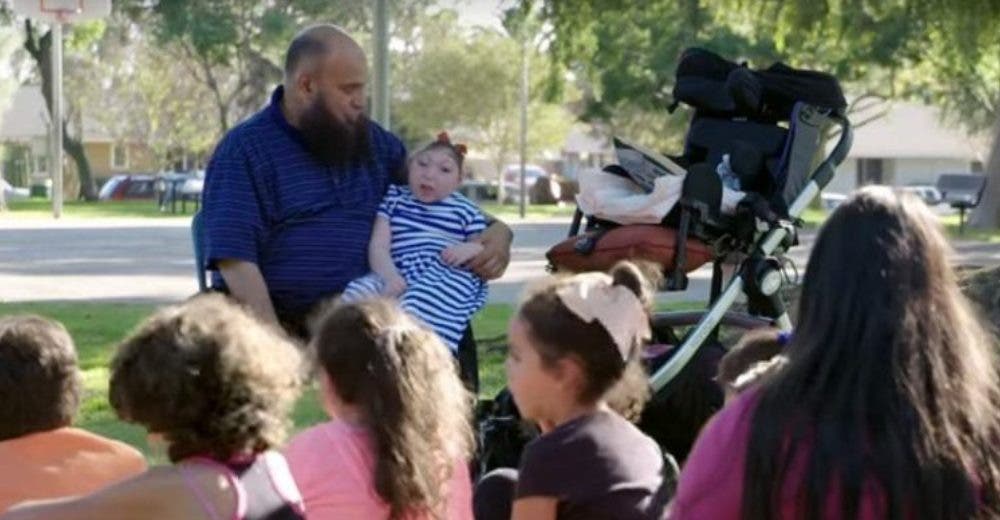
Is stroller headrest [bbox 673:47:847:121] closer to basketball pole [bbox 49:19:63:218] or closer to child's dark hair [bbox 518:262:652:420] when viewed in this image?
child's dark hair [bbox 518:262:652:420]

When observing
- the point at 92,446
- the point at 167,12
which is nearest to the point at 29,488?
the point at 92,446

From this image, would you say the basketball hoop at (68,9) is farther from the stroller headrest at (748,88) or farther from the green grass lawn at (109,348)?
the stroller headrest at (748,88)

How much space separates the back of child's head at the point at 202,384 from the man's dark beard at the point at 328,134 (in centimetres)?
259

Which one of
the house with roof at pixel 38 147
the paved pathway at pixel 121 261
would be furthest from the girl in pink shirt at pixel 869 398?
the house with roof at pixel 38 147

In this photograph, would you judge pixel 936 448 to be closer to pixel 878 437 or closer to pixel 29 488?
pixel 878 437

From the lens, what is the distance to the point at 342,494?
4875 millimetres

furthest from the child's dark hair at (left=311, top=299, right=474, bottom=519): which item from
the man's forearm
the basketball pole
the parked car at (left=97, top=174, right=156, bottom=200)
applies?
the parked car at (left=97, top=174, right=156, bottom=200)

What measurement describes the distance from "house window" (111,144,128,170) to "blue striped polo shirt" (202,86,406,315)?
81.4 m

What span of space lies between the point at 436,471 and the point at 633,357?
1.88 feet

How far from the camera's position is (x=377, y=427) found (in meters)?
4.82

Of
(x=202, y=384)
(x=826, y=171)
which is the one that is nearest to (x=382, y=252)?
(x=826, y=171)

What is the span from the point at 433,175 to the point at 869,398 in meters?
3.71

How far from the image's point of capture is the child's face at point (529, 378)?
4824 millimetres

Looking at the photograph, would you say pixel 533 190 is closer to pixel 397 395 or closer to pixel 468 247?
pixel 468 247
